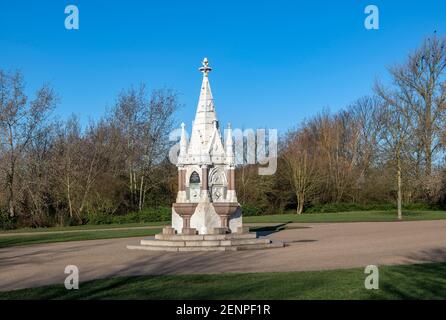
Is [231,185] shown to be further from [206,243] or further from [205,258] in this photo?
[205,258]

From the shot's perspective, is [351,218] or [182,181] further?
[351,218]

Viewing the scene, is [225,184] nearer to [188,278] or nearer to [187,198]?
[187,198]

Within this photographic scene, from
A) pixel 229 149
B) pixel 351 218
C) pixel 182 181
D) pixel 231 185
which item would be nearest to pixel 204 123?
pixel 229 149

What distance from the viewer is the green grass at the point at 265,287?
9516 millimetres

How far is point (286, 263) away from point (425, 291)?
5.66 meters

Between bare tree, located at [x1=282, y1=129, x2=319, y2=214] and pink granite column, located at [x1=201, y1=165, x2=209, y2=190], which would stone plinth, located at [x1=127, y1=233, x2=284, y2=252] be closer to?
pink granite column, located at [x1=201, y1=165, x2=209, y2=190]

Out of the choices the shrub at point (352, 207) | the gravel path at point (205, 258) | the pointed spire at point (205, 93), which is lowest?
the gravel path at point (205, 258)

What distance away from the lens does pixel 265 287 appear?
34.0 ft

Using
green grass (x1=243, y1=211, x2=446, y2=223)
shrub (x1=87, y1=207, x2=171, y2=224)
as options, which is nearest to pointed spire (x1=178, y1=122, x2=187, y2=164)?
green grass (x1=243, y1=211, x2=446, y2=223)

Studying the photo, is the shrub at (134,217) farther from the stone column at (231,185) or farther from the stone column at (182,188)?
the stone column at (231,185)

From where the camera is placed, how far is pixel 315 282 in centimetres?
1090

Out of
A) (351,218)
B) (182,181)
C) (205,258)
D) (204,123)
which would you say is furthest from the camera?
(351,218)

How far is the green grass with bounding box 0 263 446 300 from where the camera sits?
31.2 ft

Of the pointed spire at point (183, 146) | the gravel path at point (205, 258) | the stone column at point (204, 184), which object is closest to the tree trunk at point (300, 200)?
the gravel path at point (205, 258)
